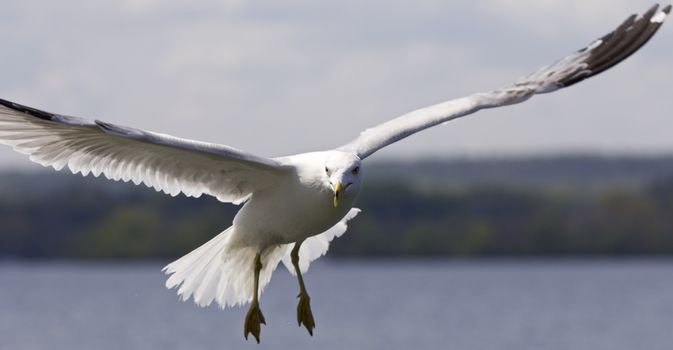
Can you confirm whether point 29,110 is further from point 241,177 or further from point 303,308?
point 303,308

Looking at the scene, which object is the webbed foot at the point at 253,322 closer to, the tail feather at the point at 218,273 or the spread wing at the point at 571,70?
the tail feather at the point at 218,273

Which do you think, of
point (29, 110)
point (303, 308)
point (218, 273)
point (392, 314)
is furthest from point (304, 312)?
point (392, 314)

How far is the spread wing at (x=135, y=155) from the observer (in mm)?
11891

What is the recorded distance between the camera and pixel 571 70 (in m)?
→ 15.8

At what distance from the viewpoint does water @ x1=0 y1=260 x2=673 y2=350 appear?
43.8 meters

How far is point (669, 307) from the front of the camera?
186 ft

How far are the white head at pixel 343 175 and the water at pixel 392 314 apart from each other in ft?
91.2

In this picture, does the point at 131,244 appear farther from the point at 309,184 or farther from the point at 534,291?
the point at 309,184

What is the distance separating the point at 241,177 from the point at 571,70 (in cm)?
458

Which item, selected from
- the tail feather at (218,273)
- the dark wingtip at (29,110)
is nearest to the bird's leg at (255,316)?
the tail feather at (218,273)

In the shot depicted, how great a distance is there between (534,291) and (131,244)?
19.6m

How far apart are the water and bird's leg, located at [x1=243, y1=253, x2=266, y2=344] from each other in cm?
2618

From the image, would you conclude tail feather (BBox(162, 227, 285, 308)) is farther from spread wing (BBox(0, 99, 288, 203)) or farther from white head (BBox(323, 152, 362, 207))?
white head (BBox(323, 152, 362, 207))

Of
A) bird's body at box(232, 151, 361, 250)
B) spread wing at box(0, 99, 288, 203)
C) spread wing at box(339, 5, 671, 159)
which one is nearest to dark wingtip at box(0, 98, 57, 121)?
spread wing at box(0, 99, 288, 203)
